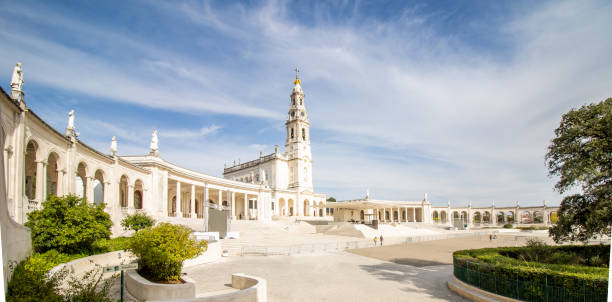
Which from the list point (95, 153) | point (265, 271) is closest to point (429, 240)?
point (265, 271)

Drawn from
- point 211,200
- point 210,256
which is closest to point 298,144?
point 211,200

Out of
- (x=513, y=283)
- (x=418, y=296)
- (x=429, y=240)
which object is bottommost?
(x=429, y=240)

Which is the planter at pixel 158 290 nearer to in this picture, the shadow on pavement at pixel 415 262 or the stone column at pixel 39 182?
the stone column at pixel 39 182

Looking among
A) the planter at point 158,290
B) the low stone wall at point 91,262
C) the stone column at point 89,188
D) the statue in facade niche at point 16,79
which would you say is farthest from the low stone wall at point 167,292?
the stone column at point 89,188

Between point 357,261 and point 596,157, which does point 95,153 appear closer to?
point 357,261

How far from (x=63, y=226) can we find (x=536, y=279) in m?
18.0

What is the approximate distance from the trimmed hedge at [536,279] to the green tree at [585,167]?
10.8 ft

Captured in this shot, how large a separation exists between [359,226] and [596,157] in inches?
1305

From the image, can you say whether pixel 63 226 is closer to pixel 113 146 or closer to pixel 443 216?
pixel 113 146

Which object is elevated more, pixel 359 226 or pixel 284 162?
pixel 284 162

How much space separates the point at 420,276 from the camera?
58.7 feet

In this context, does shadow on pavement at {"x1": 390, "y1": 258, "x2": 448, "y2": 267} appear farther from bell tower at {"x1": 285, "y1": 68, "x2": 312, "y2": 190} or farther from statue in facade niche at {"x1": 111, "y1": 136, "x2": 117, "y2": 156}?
bell tower at {"x1": 285, "y1": 68, "x2": 312, "y2": 190}

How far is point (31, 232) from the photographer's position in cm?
1445

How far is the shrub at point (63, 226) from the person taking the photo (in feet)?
49.4
